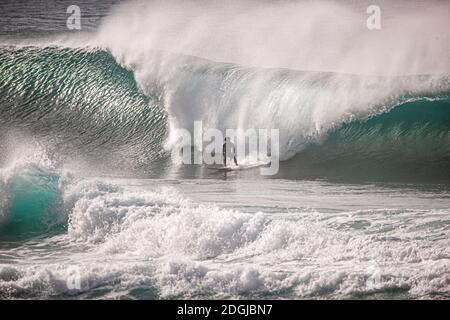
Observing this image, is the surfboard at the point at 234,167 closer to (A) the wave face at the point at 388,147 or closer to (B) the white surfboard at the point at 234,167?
(B) the white surfboard at the point at 234,167

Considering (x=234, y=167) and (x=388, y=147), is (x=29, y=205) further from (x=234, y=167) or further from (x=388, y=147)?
(x=388, y=147)

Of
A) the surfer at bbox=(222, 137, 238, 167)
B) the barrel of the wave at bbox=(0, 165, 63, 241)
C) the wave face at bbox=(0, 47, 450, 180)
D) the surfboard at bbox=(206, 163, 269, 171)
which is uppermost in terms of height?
the wave face at bbox=(0, 47, 450, 180)

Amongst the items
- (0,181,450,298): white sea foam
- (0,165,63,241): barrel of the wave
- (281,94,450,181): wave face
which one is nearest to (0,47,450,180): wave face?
(281,94,450,181): wave face

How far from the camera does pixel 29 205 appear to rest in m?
6.98

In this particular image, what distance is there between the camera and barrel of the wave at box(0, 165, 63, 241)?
6.78 metres

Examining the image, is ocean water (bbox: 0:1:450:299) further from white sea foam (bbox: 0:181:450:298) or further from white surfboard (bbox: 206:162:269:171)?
white surfboard (bbox: 206:162:269:171)

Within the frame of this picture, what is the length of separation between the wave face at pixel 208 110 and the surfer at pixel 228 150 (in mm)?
396

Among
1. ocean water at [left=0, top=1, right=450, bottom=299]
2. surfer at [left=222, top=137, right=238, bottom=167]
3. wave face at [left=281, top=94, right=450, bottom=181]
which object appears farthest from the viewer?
surfer at [left=222, top=137, right=238, bottom=167]

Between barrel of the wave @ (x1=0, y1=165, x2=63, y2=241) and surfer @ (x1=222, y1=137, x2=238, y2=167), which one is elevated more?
surfer @ (x1=222, y1=137, x2=238, y2=167)

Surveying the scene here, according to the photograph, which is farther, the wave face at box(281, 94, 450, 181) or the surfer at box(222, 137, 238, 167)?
the surfer at box(222, 137, 238, 167)

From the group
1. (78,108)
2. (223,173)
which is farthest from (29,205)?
(78,108)

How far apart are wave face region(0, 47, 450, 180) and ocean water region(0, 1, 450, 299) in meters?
0.03

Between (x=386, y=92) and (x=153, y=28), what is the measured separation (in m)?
3.94

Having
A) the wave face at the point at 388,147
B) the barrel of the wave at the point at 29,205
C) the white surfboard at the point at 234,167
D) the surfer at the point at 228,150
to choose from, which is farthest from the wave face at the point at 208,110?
the barrel of the wave at the point at 29,205
